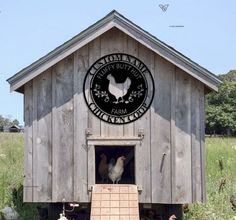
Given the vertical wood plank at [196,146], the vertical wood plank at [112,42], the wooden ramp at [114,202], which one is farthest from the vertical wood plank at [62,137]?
the vertical wood plank at [196,146]

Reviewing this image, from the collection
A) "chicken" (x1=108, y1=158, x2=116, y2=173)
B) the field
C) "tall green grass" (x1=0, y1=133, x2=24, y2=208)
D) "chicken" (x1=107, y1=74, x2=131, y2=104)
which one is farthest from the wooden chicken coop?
"tall green grass" (x1=0, y1=133, x2=24, y2=208)

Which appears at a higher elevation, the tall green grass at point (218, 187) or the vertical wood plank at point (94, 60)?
the vertical wood plank at point (94, 60)

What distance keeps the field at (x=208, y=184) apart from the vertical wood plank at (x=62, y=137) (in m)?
2.45

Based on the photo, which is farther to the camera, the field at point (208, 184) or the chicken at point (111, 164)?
the field at point (208, 184)

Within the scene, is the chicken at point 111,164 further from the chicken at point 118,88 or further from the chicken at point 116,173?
the chicken at point 118,88

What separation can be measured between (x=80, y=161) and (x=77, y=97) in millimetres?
1228

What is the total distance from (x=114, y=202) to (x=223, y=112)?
201 feet

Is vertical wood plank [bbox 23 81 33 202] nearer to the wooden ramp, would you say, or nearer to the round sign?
the round sign

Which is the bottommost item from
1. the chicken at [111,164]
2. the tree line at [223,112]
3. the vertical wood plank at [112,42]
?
the chicken at [111,164]

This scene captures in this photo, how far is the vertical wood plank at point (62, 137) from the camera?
10.4 meters

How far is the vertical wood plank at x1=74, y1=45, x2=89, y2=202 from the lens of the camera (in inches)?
411

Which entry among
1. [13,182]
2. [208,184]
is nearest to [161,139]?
[208,184]

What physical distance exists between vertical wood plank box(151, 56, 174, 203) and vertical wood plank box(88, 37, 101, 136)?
1058 mm

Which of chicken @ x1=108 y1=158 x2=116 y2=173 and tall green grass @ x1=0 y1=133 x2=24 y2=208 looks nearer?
chicken @ x1=108 y1=158 x2=116 y2=173
